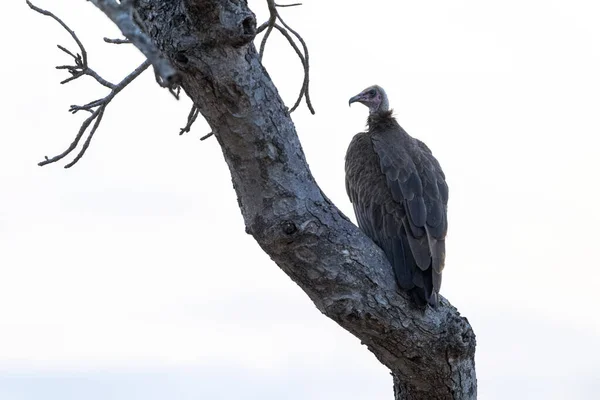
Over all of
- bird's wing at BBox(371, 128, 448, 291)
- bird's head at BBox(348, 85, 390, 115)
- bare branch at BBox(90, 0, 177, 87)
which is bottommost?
bare branch at BBox(90, 0, 177, 87)

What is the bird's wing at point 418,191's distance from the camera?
661cm

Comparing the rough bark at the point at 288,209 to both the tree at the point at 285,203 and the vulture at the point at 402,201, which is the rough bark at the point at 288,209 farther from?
the vulture at the point at 402,201

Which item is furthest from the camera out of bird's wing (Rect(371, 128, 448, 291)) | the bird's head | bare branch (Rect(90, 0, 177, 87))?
the bird's head

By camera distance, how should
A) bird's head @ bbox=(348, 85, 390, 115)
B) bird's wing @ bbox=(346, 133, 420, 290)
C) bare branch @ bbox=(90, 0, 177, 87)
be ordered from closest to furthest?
bare branch @ bbox=(90, 0, 177, 87)
bird's wing @ bbox=(346, 133, 420, 290)
bird's head @ bbox=(348, 85, 390, 115)

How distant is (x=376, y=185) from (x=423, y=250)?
33.7 inches

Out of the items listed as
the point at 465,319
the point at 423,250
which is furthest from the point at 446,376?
the point at 423,250

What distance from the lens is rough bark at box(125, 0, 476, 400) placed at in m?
5.33

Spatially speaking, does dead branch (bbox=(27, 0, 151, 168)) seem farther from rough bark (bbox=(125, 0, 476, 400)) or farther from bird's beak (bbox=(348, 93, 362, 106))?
bird's beak (bbox=(348, 93, 362, 106))

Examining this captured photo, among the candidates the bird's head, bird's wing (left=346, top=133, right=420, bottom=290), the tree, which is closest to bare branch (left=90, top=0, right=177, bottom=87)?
the tree

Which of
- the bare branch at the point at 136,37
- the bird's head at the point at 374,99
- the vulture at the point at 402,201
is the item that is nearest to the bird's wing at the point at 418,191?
the vulture at the point at 402,201

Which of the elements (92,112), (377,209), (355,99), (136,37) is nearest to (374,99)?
(355,99)

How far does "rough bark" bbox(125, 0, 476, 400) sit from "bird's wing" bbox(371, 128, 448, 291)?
1.40 feet

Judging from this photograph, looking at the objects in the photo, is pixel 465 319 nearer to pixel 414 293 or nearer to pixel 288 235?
pixel 414 293

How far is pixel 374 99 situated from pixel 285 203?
3256mm
